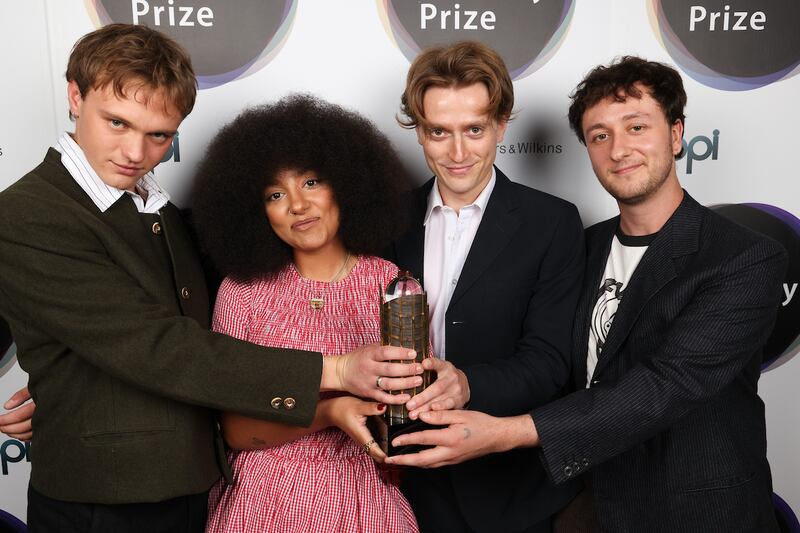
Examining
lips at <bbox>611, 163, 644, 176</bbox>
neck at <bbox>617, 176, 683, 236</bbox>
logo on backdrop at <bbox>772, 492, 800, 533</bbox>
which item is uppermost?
lips at <bbox>611, 163, 644, 176</bbox>

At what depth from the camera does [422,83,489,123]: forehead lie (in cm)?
183

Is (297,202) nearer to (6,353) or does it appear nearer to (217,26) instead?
(217,26)

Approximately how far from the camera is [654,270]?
1.74 m

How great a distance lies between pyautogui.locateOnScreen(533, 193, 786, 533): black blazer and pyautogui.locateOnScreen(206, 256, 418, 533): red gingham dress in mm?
414

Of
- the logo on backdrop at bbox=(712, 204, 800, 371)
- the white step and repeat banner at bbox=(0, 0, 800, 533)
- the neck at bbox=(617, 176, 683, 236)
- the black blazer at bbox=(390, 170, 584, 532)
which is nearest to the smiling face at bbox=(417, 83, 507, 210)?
the black blazer at bbox=(390, 170, 584, 532)

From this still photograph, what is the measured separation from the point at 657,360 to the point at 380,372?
676 millimetres

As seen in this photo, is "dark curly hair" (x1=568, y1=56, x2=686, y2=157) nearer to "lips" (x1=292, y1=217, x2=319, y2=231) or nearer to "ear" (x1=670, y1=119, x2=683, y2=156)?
"ear" (x1=670, y1=119, x2=683, y2=156)

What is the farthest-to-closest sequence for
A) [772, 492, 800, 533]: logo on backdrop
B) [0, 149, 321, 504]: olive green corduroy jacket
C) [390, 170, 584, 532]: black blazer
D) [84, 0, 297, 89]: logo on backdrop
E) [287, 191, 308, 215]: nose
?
[772, 492, 800, 533]: logo on backdrop → [84, 0, 297, 89]: logo on backdrop → [390, 170, 584, 532]: black blazer → [287, 191, 308, 215]: nose → [0, 149, 321, 504]: olive green corduroy jacket

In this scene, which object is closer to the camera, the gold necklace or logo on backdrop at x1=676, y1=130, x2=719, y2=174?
the gold necklace

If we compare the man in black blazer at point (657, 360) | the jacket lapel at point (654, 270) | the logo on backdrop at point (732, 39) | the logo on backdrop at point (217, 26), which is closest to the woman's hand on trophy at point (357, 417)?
the man in black blazer at point (657, 360)

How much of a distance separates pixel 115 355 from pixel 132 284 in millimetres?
155

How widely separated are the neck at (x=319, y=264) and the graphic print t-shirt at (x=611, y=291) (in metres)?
0.69

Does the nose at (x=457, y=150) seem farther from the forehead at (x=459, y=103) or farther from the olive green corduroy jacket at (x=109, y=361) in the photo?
the olive green corduroy jacket at (x=109, y=361)

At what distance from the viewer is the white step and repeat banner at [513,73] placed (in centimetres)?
223
